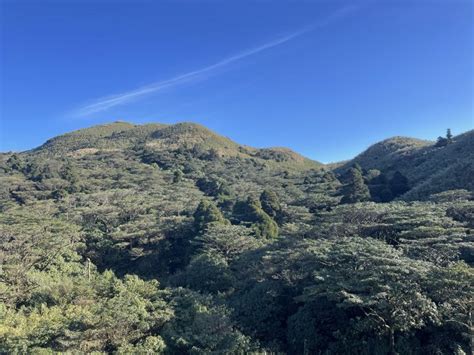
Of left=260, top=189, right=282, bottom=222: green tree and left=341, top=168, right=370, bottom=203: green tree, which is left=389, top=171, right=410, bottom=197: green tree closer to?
left=341, top=168, right=370, bottom=203: green tree

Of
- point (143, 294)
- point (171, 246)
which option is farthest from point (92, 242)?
point (143, 294)

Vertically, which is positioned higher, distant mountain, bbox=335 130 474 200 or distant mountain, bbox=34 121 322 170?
distant mountain, bbox=34 121 322 170

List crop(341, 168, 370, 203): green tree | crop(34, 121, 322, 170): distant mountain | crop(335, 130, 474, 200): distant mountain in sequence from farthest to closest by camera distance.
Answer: crop(34, 121, 322, 170): distant mountain → crop(341, 168, 370, 203): green tree → crop(335, 130, 474, 200): distant mountain

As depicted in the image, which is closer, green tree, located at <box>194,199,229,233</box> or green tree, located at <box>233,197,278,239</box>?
green tree, located at <box>194,199,229,233</box>

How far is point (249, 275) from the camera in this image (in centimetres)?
2284

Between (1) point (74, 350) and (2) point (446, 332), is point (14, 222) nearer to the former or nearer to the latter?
(1) point (74, 350)

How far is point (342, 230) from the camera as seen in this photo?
960 inches

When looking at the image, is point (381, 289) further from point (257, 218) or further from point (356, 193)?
point (356, 193)

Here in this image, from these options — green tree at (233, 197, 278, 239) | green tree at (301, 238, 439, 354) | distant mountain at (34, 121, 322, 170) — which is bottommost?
green tree at (301, 238, 439, 354)

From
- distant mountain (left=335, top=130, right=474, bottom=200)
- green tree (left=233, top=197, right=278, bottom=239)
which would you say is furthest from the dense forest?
distant mountain (left=335, top=130, right=474, bottom=200)

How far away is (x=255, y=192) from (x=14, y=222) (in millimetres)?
32280

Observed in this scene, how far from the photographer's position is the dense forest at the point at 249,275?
48.1 ft

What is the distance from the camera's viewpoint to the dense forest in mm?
14648

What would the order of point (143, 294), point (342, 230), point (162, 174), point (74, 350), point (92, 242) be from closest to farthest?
1. point (74, 350)
2. point (143, 294)
3. point (342, 230)
4. point (92, 242)
5. point (162, 174)
